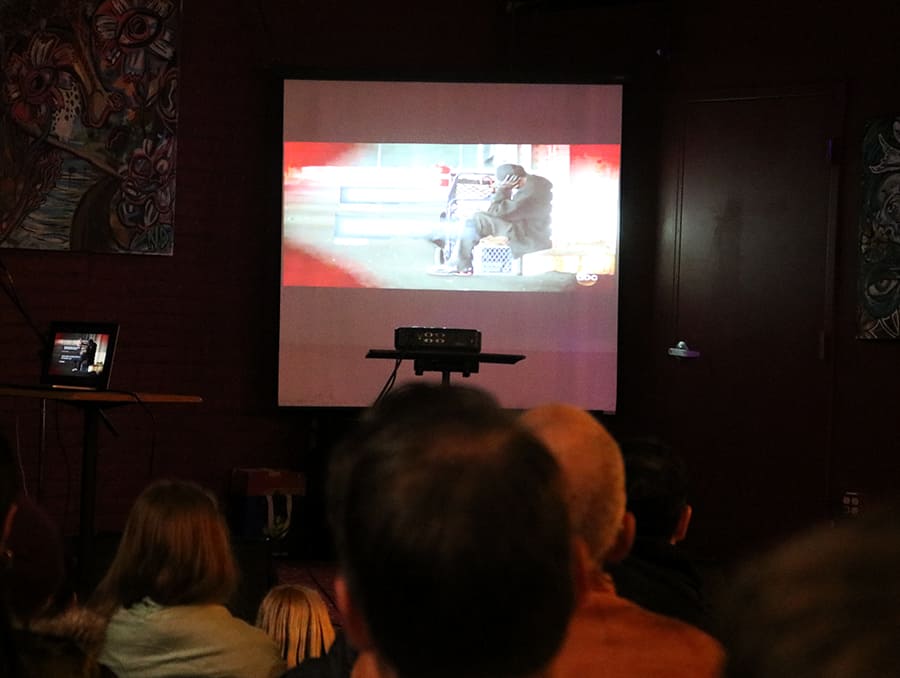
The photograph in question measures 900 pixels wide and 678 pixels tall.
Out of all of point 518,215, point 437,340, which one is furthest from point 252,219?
point 437,340

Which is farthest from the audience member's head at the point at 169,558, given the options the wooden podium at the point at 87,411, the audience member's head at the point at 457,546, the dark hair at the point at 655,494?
the wooden podium at the point at 87,411

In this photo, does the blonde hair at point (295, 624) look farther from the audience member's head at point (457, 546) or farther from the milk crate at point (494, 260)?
the milk crate at point (494, 260)

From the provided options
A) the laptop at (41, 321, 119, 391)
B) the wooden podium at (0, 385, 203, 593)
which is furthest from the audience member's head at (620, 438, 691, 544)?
the laptop at (41, 321, 119, 391)

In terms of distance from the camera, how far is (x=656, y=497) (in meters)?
2.08

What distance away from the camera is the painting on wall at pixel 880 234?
17.0 feet

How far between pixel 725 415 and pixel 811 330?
2.00 ft

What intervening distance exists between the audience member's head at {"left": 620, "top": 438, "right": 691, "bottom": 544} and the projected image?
3.78 meters

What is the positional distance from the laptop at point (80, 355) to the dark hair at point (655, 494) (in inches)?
115

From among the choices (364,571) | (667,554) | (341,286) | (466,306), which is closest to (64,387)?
(341,286)

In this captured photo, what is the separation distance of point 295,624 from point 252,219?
386 cm

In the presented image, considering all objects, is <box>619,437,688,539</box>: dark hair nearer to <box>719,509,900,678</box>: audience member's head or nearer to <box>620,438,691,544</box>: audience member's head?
<box>620,438,691,544</box>: audience member's head

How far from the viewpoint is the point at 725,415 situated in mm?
5719

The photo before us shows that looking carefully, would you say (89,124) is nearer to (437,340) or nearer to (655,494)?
(437,340)

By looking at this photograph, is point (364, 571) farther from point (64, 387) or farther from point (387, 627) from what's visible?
point (64, 387)
